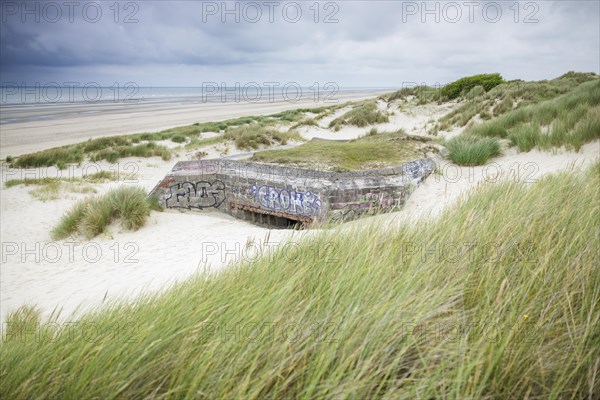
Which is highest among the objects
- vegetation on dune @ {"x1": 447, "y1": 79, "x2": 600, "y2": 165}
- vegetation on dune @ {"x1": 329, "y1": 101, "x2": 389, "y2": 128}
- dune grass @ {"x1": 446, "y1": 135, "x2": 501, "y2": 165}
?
vegetation on dune @ {"x1": 329, "y1": 101, "x2": 389, "y2": 128}

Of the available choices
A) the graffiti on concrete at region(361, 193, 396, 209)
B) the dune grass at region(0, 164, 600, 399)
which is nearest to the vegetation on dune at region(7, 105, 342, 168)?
the graffiti on concrete at region(361, 193, 396, 209)

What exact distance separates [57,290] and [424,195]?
8.33 metres

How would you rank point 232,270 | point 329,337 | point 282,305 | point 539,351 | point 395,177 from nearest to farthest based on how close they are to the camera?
point 539,351 → point 329,337 → point 282,305 → point 232,270 → point 395,177

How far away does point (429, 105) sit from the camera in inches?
1120

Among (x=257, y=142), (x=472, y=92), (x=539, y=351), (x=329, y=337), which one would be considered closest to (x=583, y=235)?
(x=539, y=351)

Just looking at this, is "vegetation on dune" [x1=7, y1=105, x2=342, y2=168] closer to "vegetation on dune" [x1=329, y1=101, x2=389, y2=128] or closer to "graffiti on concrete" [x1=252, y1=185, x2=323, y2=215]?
"vegetation on dune" [x1=329, y1=101, x2=389, y2=128]

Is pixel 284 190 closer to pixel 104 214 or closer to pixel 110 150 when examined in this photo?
pixel 104 214

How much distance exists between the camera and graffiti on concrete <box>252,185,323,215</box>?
314 inches

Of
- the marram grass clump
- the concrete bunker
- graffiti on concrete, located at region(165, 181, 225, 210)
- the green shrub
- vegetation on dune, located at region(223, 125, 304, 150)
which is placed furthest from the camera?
the green shrub

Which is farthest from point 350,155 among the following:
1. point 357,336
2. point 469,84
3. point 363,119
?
point 469,84

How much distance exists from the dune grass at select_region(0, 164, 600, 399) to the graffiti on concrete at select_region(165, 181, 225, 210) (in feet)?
24.4

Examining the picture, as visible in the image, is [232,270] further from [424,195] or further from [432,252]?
[424,195]

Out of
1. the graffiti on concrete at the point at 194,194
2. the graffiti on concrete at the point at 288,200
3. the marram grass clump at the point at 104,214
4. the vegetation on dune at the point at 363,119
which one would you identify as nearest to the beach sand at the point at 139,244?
the marram grass clump at the point at 104,214

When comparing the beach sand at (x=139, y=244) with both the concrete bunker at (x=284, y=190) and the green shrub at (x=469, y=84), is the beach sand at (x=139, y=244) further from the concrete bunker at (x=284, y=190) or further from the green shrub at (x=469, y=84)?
the green shrub at (x=469, y=84)
